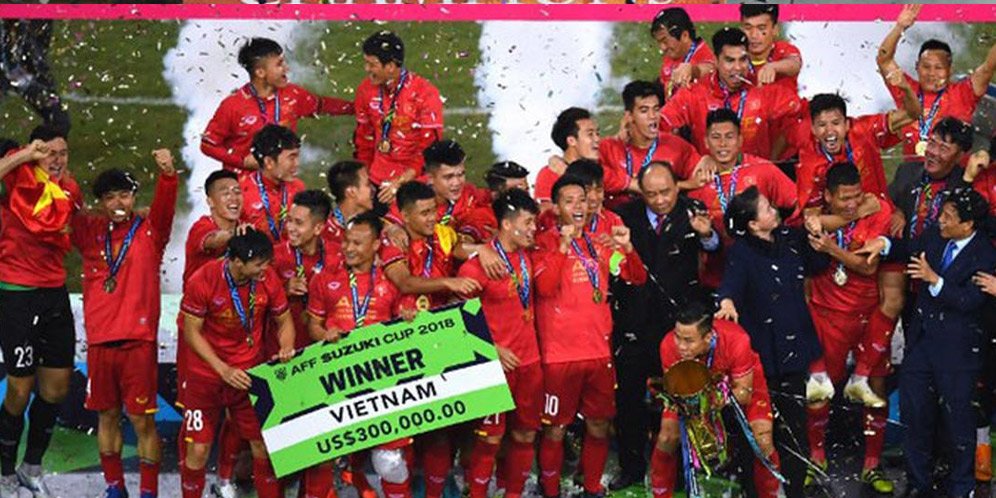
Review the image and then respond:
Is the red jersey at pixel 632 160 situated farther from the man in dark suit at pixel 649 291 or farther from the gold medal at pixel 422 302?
the gold medal at pixel 422 302

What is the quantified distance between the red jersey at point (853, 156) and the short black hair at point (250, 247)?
8.84 feet

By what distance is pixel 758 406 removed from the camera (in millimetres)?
10734

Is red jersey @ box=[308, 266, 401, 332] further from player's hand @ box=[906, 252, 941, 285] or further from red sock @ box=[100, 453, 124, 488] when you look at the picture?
player's hand @ box=[906, 252, 941, 285]

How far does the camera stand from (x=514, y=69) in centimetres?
1452

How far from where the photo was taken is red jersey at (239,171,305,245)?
11531 millimetres

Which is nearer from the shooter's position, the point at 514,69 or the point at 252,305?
the point at 252,305

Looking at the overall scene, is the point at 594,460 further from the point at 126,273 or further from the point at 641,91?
the point at 126,273

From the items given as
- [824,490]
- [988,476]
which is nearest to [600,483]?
[824,490]

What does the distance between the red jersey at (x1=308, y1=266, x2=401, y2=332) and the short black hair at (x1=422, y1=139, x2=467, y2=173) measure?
0.71 meters

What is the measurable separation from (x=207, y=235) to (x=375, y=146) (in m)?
1.47

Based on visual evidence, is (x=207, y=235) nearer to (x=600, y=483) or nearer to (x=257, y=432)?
(x=257, y=432)

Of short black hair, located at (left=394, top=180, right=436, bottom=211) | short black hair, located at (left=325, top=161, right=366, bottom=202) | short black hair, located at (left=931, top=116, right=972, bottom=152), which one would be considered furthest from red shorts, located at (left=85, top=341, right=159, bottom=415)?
short black hair, located at (left=931, top=116, right=972, bottom=152)

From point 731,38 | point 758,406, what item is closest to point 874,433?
point 758,406

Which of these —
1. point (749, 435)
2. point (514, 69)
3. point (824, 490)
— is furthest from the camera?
point (514, 69)
